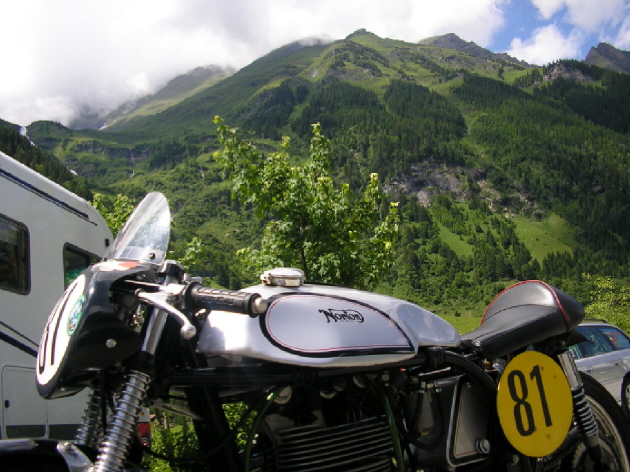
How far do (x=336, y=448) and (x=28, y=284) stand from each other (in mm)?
4690

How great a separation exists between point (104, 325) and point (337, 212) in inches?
276

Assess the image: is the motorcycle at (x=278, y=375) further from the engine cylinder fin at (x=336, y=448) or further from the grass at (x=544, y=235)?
the grass at (x=544, y=235)

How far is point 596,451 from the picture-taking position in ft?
11.2

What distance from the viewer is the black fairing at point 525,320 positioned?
125 inches

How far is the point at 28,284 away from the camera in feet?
19.2

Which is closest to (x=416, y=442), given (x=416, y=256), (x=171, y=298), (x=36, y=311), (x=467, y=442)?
(x=467, y=442)

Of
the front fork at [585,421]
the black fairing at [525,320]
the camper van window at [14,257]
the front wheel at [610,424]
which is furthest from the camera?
the camper van window at [14,257]

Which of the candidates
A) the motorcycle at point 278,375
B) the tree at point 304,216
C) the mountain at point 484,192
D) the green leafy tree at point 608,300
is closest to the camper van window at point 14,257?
the tree at point 304,216

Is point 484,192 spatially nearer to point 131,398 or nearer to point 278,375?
point 278,375

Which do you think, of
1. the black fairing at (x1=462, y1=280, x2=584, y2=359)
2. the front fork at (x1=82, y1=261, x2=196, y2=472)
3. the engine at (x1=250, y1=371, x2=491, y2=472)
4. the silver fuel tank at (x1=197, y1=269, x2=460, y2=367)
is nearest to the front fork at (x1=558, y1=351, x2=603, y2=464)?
the black fairing at (x1=462, y1=280, x2=584, y2=359)

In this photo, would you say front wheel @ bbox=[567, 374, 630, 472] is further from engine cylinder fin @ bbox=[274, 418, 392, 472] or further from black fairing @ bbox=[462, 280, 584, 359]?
engine cylinder fin @ bbox=[274, 418, 392, 472]

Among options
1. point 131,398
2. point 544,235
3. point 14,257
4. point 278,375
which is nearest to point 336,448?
point 278,375

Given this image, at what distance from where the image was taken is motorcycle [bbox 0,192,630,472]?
187cm

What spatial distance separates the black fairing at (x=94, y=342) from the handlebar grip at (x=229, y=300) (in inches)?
10.0
